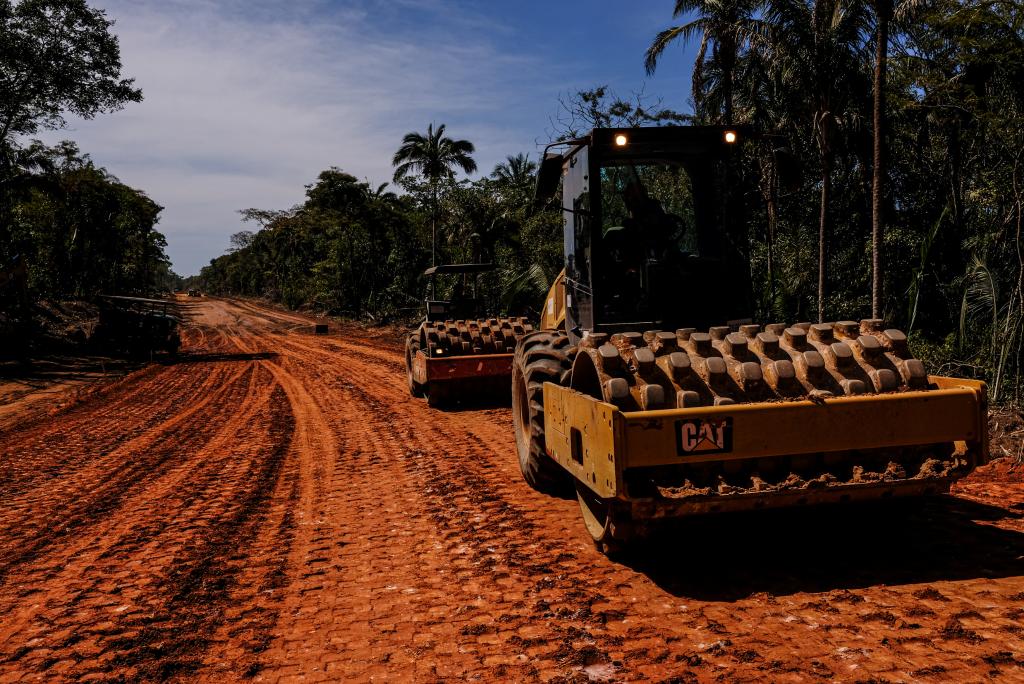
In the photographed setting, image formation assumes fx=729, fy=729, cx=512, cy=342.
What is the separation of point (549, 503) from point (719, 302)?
2.03m

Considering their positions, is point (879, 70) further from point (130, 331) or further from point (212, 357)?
point (130, 331)

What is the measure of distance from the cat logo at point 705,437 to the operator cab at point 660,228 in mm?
1791

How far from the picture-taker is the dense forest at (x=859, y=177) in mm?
9078

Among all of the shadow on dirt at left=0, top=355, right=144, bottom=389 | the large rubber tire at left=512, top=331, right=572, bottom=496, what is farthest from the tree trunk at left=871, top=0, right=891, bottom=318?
the shadow on dirt at left=0, top=355, right=144, bottom=389

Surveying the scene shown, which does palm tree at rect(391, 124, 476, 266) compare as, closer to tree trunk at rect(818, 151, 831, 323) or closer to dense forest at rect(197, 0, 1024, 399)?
dense forest at rect(197, 0, 1024, 399)

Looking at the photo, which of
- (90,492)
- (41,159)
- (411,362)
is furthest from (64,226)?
(90,492)

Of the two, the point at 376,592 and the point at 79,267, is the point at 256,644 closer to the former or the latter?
the point at 376,592

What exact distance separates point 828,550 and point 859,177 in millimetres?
23427

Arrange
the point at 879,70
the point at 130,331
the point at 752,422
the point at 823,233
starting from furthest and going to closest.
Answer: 1. the point at 130,331
2. the point at 823,233
3. the point at 879,70
4. the point at 752,422

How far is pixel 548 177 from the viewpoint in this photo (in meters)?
5.61

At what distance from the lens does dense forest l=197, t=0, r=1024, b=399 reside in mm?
9078

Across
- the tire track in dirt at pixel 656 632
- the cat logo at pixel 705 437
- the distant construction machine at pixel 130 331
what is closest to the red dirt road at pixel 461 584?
the tire track in dirt at pixel 656 632

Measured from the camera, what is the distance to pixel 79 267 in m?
29.8

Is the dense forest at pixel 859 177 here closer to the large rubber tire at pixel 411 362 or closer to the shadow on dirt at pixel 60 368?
the large rubber tire at pixel 411 362
